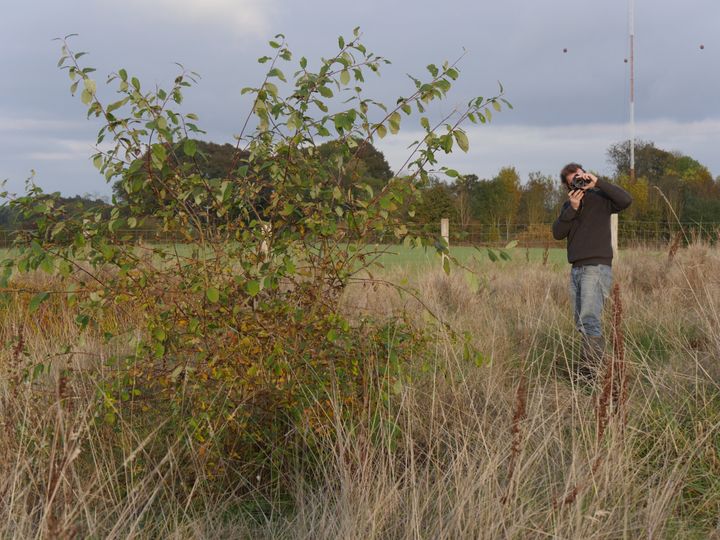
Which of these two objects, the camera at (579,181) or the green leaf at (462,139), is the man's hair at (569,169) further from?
the green leaf at (462,139)

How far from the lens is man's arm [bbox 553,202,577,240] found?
5.78 meters

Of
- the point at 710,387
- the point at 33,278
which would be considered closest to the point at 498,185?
the point at 33,278

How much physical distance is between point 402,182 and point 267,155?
669 millimetres

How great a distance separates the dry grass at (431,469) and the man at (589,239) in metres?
0.60

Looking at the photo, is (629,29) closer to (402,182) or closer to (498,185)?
(498,185)

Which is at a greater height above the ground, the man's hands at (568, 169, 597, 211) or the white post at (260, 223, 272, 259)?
the man's hands at (568, 169, 597, 211)

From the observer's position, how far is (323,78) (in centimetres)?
329

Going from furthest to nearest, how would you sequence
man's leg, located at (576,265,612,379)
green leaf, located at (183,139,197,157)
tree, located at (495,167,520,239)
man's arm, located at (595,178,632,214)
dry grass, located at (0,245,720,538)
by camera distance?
tree, located at (495,167,520,239) → man's arm, located at (595,178,632,214) → man's leg, located at (576,265,612,379) → green leaf, located at (183,139,197,157) → dry grass, located at (0,245,720,538)

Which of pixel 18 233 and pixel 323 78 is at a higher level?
pixel 323 78

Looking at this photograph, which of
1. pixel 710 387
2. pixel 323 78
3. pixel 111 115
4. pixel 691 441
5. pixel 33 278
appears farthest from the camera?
pixel 33 278

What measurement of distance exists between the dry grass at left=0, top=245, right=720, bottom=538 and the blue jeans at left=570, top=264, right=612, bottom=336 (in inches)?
22.2

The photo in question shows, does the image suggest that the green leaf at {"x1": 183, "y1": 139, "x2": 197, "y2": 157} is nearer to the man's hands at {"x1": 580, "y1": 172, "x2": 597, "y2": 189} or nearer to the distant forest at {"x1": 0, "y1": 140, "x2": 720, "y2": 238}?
the man's hands at {"x1": 580, "y1": 172, "x2": 597, "y2": 189}

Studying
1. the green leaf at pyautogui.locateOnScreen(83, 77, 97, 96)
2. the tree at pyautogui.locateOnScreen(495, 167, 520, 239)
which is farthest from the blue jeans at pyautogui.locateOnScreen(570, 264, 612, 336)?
the tree at pyautogui.locateOnScreen(495, 167, 520, 239)

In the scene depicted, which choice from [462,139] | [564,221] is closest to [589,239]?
[564,221]
